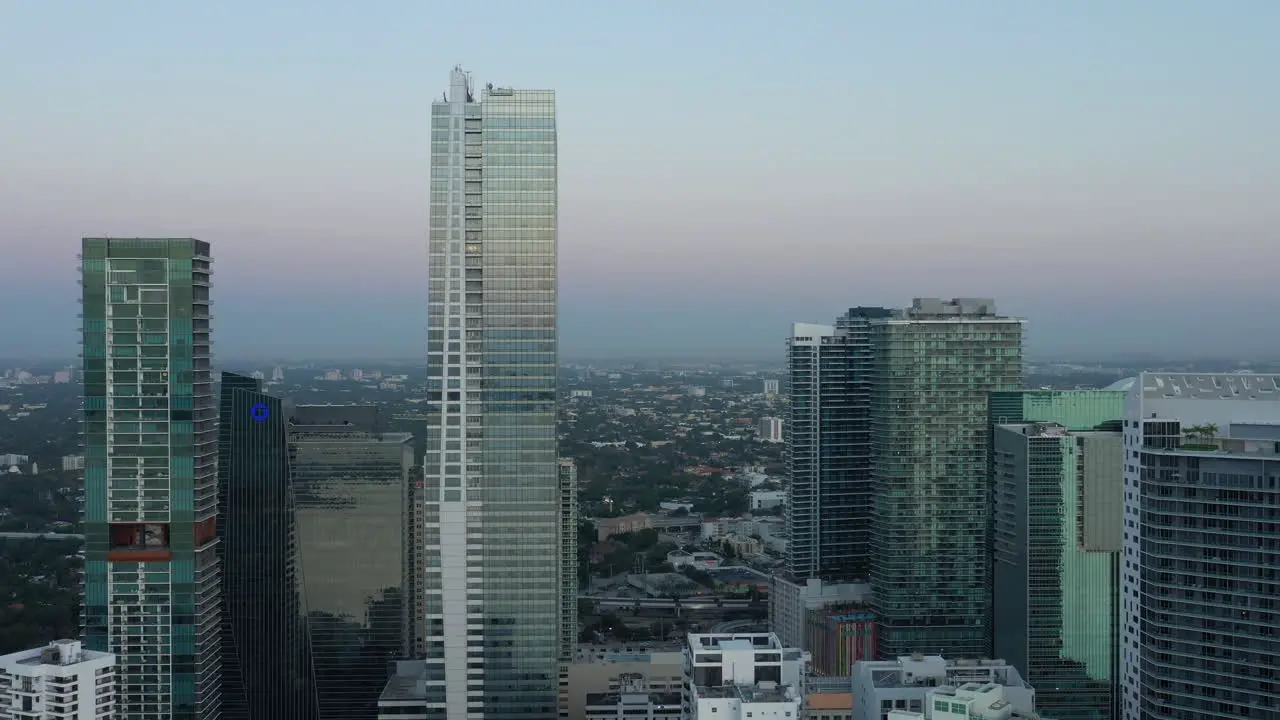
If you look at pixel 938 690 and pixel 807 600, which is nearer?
pixel 938 690

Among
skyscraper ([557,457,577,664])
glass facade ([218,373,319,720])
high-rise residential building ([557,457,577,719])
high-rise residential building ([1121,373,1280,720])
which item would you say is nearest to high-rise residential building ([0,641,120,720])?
glass facade ([218,373,319,720])

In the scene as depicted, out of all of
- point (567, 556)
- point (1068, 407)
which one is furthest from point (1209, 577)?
point (567, 556)

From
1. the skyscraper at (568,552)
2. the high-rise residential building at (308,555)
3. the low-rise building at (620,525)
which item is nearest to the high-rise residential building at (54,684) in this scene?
the high-rise residential building at (308,555)

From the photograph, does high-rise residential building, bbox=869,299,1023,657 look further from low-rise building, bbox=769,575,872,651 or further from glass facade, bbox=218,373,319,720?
glass facade, bbox=218,373,319,720

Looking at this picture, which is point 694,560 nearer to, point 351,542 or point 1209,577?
point 351,542

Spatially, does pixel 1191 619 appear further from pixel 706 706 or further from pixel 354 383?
pixel 354 383

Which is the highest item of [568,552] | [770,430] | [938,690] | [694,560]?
[770,430]
